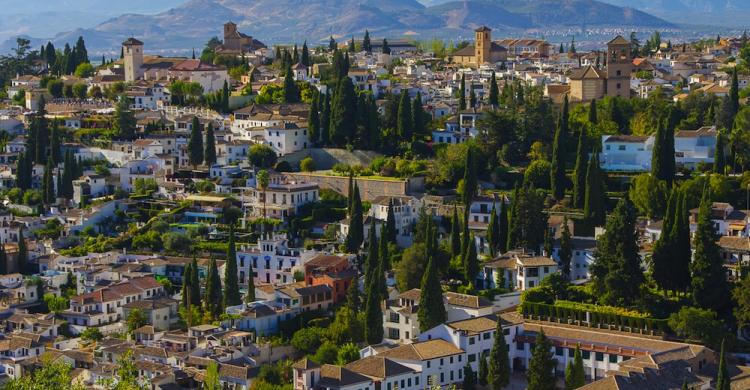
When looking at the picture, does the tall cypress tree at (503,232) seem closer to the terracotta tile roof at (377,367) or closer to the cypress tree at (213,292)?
the terracotta tile roof at (377,367)

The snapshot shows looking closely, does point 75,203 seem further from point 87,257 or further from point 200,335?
point 200,335

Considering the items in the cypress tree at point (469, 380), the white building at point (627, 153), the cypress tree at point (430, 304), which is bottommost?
the cypress tree at point (469, 380)

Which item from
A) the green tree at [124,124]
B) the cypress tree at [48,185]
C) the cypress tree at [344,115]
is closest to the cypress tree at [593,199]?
the cypress tree at [344,115]

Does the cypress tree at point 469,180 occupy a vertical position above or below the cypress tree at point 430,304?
above

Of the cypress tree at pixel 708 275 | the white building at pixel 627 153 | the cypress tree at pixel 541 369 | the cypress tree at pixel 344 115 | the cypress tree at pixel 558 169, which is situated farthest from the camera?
Answer: the cypress tree at pixel 344 115

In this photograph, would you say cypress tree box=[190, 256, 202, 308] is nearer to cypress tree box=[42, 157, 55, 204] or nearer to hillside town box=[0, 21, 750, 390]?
hillside town box=[0, 21, 750, 390]

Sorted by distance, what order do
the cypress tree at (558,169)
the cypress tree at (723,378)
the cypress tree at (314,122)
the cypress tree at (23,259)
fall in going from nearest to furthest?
the cypress tree at (723,378) → the cypress tree at (558,169) → the cypress tree at (23,259) → the cypress tree at (314,122)

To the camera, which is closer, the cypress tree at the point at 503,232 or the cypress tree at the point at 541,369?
the cypress tree at the point at 541,369

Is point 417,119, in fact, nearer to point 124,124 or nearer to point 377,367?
point 124,124
